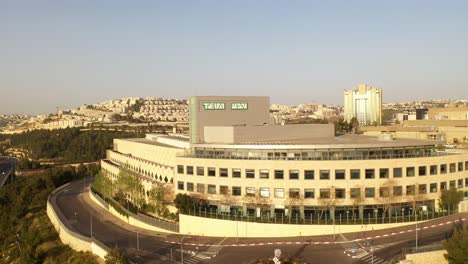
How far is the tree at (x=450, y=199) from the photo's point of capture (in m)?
60.8

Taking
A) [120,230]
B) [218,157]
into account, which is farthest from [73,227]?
[218,157]

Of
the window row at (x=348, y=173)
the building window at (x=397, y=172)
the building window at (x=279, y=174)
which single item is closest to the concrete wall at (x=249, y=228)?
the building window at (x=397, y=172)

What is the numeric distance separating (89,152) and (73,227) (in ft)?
356

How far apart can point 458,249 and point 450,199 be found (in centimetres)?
2290

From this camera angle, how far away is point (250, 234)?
58312 mm

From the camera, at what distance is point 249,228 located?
192 ft

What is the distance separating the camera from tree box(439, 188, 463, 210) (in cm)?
6081

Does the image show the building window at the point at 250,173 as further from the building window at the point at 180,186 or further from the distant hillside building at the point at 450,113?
the distant hillside building at the point at 450,113

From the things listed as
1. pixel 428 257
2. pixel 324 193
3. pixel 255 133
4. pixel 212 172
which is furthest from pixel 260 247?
pixel 255 133

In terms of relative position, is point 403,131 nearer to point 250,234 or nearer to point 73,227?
point 250,234

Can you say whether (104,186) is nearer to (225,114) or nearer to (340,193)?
(225,114)

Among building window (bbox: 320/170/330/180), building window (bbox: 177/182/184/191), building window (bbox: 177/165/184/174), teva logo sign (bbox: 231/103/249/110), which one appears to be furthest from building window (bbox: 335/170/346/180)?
teva logo sign (bbox: 231/103/249/110)

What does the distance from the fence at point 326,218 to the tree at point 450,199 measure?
0.54 metres

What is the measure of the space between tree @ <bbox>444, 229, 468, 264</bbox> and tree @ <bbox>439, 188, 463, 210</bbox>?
68.5ft
